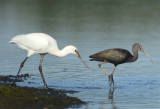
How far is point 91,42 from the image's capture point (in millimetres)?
20297

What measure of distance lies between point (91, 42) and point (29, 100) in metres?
10.2

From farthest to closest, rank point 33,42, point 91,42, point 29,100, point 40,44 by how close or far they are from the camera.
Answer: point 91,42 → point 33,42 → point 40,44 → point 29,100

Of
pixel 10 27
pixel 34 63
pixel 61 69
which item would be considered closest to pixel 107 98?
pixel 61 69

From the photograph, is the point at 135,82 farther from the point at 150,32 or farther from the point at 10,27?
A: the point at 10,27

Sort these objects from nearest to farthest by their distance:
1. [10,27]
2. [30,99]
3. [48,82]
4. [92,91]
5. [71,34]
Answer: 1. [30,99]
2. [92,91]
3. [48,82]
4. [71,34]
5. [10,27]

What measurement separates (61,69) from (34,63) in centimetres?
139

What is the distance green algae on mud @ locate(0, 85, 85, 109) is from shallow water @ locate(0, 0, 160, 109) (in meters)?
0.43

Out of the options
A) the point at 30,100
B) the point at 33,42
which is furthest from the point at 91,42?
the point at 30,100

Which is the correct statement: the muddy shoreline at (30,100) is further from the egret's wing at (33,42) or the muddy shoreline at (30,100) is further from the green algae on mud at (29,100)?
the egret's wing at (33,42)

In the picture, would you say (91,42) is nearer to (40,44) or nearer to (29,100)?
(40,44)

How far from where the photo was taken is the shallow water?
12.1 metres

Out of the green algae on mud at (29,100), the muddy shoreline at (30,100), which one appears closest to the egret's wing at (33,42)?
the muddy shoreline at (30,100)

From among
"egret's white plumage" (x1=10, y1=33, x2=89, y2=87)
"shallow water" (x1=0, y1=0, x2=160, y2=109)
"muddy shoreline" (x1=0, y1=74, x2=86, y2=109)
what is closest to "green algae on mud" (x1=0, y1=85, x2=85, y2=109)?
"muddy shoreline" (x1=0, y1=74, x2=86, y2=109)

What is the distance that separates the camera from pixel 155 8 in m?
33.4
